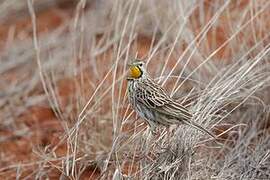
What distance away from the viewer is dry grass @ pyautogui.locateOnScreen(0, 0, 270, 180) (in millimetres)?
4266

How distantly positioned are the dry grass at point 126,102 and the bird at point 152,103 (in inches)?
8.0

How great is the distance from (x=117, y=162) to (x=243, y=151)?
Answer: 960 millimetres

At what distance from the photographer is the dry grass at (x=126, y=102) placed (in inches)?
168

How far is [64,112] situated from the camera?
5.73 meters

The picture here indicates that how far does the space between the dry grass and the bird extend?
0.66 feet

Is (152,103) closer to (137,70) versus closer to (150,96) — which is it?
(150,96)

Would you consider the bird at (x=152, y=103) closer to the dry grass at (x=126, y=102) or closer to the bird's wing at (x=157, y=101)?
the bird's wing at (x=157, y=101)

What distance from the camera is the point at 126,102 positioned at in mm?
5105

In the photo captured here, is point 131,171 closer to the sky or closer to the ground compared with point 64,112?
closer to the sky

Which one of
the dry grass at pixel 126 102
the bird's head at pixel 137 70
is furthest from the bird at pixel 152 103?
the dry grass at pixel 126 102

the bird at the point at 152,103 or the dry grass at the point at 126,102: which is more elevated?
the bird at the point at 152,103

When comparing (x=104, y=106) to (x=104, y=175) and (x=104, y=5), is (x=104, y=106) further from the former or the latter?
(x=104, y=5)

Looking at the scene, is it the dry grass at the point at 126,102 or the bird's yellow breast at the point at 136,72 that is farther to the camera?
the dry grass at the point at 126,102

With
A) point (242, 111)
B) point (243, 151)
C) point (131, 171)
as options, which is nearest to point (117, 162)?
point (131, 171)
